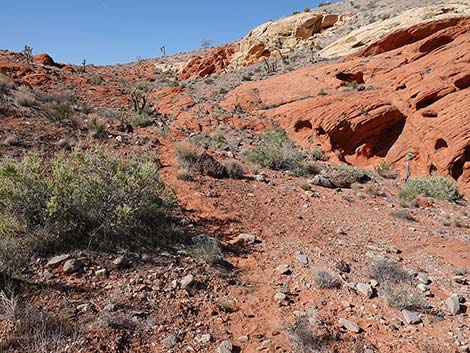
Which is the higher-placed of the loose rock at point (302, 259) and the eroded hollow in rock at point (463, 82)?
the eroded hollow in rock at point (463, 82)

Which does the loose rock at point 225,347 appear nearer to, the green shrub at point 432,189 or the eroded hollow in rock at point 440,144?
the green shrub at point 432,189

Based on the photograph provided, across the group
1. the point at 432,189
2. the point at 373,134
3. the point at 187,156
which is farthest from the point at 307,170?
the point at 373,134

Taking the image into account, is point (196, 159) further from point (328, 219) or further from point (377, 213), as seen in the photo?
point (377, 213)

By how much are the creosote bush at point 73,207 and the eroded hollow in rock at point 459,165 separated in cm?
1166

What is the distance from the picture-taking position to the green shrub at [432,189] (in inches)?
349

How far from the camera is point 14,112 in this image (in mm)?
7988

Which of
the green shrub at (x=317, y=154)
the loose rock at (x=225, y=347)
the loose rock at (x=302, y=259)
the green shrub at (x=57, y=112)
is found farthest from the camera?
the green shrub at (x=317, y=154)

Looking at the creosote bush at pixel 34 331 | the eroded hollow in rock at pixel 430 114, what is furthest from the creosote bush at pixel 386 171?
the creosote bush at pixel 34 331

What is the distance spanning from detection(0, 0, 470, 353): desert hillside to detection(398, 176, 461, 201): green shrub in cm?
7

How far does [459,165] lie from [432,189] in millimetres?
2988

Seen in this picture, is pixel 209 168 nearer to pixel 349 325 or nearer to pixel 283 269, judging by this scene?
pixel 283 269

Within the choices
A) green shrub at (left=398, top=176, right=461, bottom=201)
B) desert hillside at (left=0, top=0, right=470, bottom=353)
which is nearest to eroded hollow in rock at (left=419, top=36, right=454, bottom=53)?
desert hillside at (left=0, top=0, right=470, bottom=353)

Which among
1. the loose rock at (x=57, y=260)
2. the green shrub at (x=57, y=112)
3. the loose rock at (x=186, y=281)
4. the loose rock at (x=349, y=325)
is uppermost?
the green shrub at (x=57, y=112)

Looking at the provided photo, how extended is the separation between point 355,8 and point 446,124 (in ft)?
81.1
